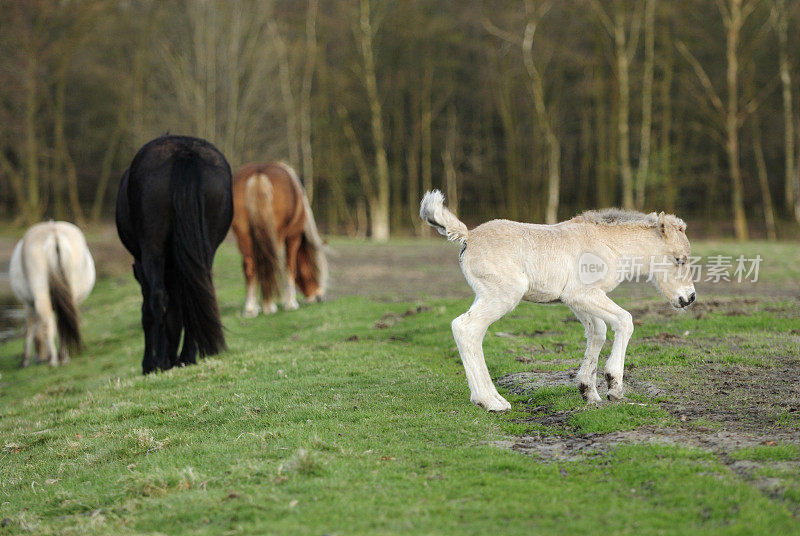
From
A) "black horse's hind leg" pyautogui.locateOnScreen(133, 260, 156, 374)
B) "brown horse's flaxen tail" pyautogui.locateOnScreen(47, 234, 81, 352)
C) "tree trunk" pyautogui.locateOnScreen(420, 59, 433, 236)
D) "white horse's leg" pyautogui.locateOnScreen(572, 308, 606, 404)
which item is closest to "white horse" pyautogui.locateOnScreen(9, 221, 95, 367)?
"brown horse's flaxen tail" pyautogui.locateOnScreen(47, 234, 81, 352)

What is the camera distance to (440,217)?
6.47 meters

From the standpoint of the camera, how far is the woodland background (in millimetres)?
33312

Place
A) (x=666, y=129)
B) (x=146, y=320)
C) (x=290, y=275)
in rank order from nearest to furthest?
(x=146, y=320) < (x=290, y=275) < (x=666, y=129)

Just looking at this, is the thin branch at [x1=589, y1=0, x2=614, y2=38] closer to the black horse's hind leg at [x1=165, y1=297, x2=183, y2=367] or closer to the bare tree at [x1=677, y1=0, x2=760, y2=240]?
the bare tree at [x1=677, y1=0, x2=760, y2=240]

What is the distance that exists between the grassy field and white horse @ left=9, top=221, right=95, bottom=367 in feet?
6.55

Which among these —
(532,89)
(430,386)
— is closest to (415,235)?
(532,89)

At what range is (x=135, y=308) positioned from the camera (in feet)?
59.4

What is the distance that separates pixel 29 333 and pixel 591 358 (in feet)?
36.5

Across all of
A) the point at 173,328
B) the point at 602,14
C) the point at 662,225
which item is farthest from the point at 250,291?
the point at 602,14

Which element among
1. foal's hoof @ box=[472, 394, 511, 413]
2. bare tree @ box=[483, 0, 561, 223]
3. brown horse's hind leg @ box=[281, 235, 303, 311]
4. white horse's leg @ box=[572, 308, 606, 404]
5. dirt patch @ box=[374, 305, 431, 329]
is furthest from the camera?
bare tree @ box=[483, 0, 561, 223]

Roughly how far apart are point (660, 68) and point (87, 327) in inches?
1137

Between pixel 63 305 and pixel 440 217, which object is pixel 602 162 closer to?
pixel 63 305

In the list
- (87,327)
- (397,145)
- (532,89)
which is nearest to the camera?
(87,327)

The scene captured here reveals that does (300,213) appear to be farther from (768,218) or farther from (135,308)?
(768,218)
